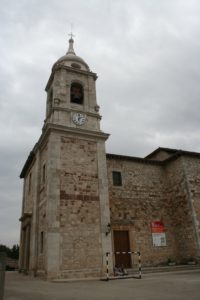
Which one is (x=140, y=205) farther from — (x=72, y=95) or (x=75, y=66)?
(x=75, y=66)

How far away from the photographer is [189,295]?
6.98m

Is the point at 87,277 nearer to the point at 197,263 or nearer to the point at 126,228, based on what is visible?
the point at 126,228

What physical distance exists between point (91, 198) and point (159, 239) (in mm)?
6008

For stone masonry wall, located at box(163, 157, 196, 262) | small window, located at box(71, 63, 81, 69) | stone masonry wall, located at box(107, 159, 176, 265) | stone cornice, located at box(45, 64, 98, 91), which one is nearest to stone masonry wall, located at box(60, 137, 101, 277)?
stone masonry wall, located at box(107, 159, 176, 265)

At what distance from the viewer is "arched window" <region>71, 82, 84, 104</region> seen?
18547mm

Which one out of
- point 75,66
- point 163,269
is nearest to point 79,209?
point 163,269

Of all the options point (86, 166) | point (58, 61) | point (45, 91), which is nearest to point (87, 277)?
point (86, 166)

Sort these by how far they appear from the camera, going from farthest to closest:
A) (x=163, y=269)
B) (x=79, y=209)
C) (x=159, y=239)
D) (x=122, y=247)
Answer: (x=159, y=239) → (x=122, y=247) → (x=163, y=269) → (x=79, y=209)

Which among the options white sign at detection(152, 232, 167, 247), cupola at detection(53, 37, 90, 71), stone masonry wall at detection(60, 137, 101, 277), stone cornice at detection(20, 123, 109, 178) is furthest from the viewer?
cupola at detection(53, 37, 90, 71)

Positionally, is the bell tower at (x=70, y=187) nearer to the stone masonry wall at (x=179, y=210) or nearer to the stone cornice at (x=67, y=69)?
the stone cornice at (x=67, y=69)

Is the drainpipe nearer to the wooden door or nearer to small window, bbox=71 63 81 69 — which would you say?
the wooden door

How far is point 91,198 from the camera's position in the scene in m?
15.5

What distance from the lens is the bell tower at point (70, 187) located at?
1374 cm

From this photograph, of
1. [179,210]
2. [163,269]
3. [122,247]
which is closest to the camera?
[163,269]
